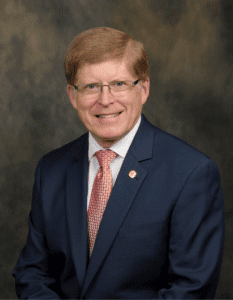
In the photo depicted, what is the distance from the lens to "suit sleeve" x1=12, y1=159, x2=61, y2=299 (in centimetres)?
243

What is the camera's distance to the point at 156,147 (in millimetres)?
2318

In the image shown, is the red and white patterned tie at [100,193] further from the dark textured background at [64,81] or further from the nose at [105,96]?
the dark textured background at [64,81]

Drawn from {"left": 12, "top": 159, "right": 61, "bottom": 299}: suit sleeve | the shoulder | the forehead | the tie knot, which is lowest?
{"left": 12, "top": 159, "right": 61, "bottom": 299}: suit sleeve

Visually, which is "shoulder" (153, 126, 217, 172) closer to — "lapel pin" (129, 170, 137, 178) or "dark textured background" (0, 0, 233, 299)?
"lapel pin" (129, 170, 137, 178)

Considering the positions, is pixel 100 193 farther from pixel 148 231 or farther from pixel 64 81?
pixel 64 81

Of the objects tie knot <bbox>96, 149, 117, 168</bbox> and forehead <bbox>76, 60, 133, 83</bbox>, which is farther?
tie knot <bbox>96, 149, 117, 168</bbox>

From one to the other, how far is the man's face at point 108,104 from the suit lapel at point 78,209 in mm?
201

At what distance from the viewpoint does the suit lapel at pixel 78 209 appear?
2268 mm

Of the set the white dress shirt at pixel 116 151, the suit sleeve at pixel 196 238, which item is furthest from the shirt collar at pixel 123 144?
the suit sleeve at pixel 196 238

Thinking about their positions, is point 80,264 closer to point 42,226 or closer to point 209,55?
point 42,226

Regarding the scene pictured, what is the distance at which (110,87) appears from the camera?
221 cm

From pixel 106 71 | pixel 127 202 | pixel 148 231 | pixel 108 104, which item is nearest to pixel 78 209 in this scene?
pixel 127 202

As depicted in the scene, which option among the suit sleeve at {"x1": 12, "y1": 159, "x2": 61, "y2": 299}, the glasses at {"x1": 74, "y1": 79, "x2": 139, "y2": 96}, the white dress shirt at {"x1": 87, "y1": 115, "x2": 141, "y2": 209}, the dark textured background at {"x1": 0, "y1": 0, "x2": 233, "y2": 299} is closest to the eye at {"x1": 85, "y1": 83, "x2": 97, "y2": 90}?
the glasses at {"x1": 74, "y1": 79, "x2": 139, "y2": 96}

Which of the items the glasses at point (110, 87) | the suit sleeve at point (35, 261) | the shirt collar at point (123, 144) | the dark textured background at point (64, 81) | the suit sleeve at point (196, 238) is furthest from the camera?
the dark textured background at point (64, 81)
